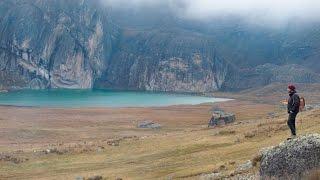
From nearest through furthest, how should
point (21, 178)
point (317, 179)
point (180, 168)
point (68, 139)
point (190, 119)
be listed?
point (317, 179), point (180, 168), point (21, 178), point (68, 139), point (190, 119)

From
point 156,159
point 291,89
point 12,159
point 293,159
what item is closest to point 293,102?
point 291,89

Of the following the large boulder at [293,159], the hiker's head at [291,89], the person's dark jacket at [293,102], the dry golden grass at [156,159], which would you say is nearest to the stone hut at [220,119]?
the dry golden grass at [156,159]

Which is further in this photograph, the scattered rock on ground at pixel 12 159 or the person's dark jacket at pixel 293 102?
the scattered rock on ground at pixel 12 159

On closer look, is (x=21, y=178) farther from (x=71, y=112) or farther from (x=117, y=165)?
(x=71, y=112)

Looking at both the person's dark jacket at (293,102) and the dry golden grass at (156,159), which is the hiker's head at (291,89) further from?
the dry golden grass at (156,159)

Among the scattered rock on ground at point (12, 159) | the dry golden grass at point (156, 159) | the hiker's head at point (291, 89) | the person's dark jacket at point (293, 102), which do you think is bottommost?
the scattered rock on ground at point (12, 159)

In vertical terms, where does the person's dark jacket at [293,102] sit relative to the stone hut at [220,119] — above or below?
above

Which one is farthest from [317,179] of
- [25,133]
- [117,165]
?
[25,133]

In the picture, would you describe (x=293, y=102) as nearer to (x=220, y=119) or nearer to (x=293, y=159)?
(x=293, y=159)
